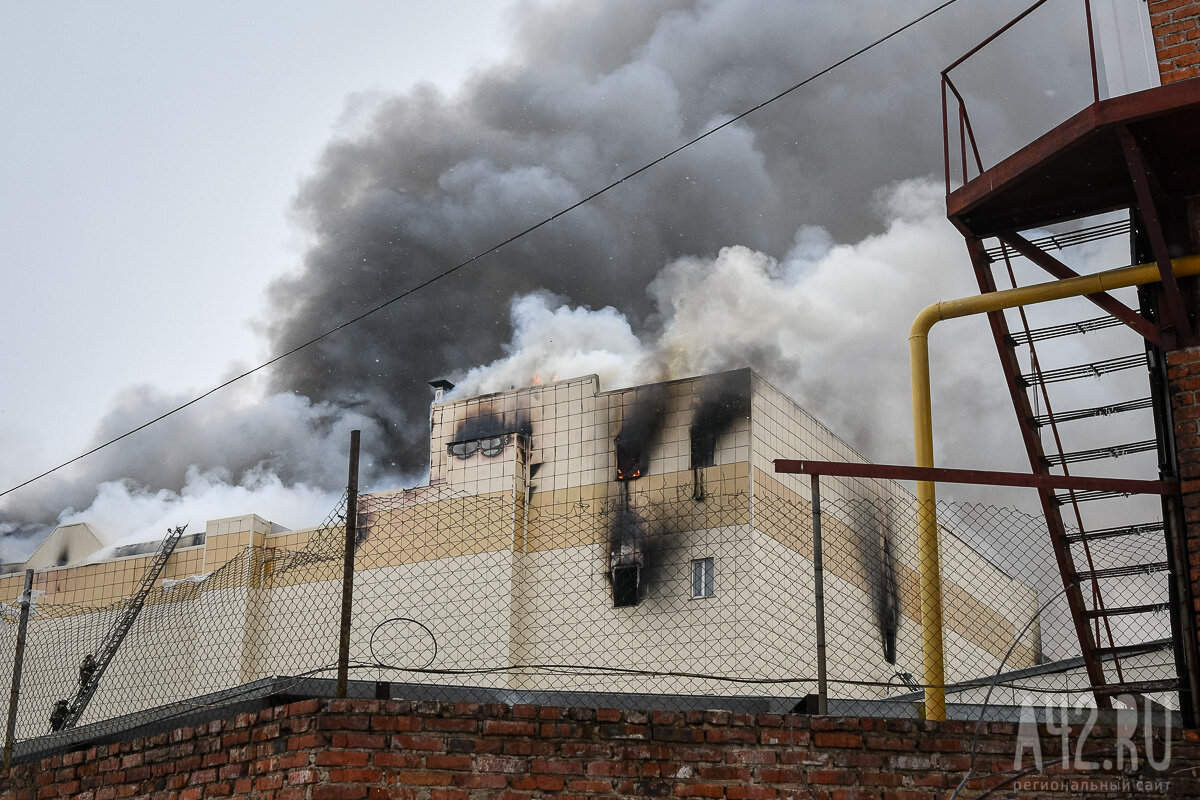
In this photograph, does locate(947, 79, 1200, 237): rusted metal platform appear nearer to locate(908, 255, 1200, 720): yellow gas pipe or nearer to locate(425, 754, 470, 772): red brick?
locate(908, 255, 1200, 720): yellow gas pipe

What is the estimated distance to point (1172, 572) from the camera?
6941 mm

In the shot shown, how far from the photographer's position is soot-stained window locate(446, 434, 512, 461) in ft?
82.8

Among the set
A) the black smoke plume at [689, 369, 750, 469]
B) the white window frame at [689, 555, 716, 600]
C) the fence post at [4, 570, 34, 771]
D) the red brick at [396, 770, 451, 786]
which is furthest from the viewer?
the black smoke plume at [689, 369, 750, 469]

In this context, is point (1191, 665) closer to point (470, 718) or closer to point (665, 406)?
point (470, 718)

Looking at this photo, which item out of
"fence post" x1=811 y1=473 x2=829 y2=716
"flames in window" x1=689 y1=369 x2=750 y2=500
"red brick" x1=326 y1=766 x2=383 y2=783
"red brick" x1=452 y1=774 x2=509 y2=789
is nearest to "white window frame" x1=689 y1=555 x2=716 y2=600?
"flames in window" x1=689 y1=369 x2=750 y2=500

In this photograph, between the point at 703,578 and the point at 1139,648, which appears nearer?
the point at 1139,648

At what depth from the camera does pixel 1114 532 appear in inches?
314

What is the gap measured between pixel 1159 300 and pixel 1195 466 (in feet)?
4.07

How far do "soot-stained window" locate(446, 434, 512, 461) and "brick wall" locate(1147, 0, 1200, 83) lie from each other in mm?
18441

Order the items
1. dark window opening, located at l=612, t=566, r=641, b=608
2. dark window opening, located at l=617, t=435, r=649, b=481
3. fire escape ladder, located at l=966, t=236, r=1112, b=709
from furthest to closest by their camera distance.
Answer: dark window opening, located at l=617, t=435, r=649, b=481
dark window opening, located at l=612, t=566, r=641, b=608
fire escape ladder, located at l=966, t=236, r=1112, b=709

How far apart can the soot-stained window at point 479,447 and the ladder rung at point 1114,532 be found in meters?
17.7

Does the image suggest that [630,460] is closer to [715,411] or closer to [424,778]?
[715,411]

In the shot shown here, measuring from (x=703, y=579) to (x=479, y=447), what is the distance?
6333 mm

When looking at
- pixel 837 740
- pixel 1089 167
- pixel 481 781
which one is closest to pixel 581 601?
pixel 1089 167
